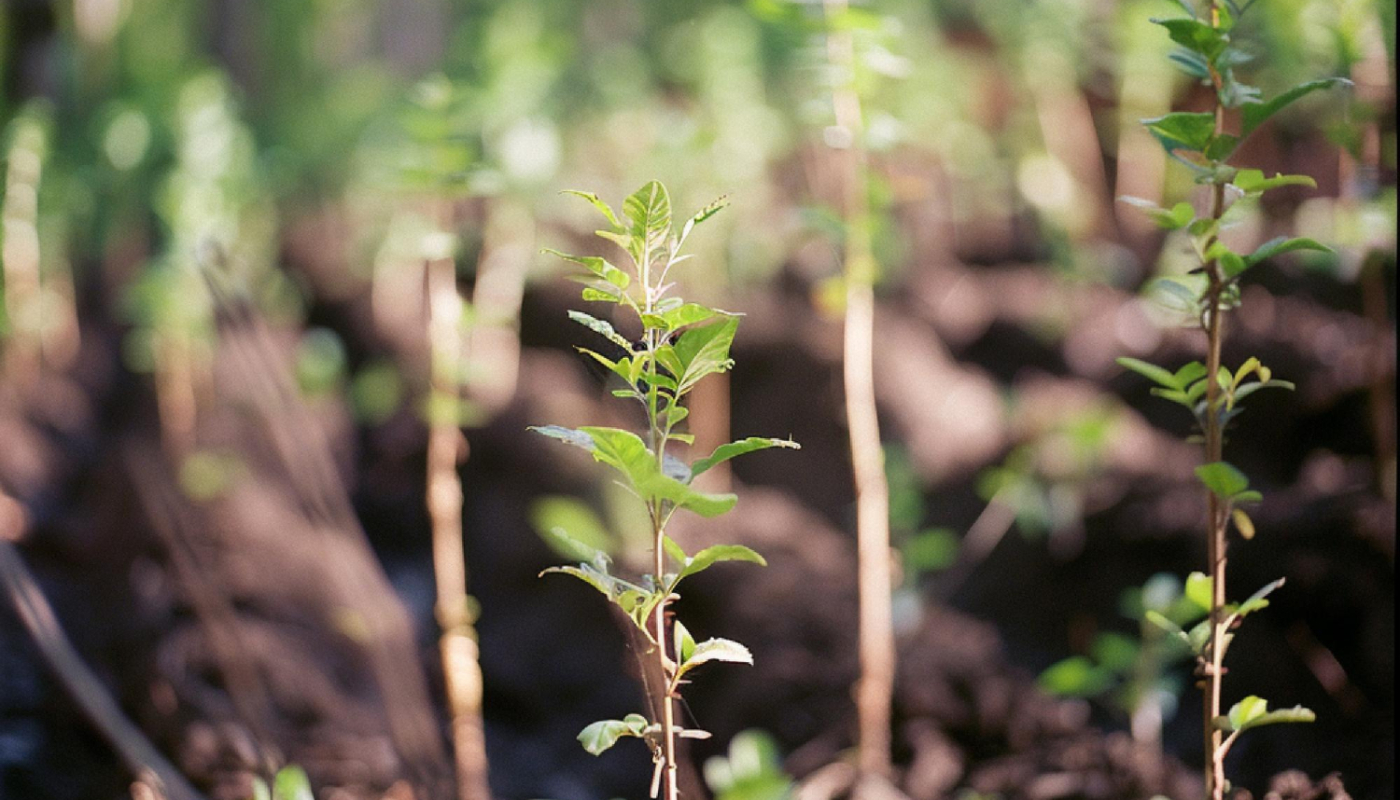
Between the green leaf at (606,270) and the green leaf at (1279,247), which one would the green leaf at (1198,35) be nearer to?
the green leaf at (1279,247)

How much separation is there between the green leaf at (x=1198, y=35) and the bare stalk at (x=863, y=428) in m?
0.47

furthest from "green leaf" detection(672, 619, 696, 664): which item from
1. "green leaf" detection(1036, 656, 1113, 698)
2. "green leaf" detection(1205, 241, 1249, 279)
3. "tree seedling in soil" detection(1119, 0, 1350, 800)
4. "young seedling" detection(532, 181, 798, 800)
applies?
"green leaf" detection(1036, 656, 1113, 698)

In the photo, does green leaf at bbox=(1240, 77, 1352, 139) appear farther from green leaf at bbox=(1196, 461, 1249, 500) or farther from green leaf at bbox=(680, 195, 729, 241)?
green leaf at bbox=(680, 195, 729, 241)

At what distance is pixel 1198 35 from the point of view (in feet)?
2.10

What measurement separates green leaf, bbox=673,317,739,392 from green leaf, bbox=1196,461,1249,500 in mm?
373

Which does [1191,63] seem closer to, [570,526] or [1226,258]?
[1226,258]

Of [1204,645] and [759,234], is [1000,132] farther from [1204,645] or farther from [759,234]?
[1204,645]

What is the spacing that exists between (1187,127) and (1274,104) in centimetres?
5

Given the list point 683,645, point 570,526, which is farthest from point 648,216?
point 570,526

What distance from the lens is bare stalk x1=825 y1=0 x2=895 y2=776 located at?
1100 millimetres

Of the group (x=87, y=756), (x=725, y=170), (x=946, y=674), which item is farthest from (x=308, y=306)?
(x=946, y=674)

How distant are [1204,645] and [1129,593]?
0.86 metres

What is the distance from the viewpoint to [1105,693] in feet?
4.50

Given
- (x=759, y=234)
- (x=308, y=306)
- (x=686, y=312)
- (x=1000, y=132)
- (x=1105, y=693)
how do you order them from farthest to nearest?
(x=1000, y=132) < (x=308, y=306) < (x=759, y=234) < (x=1105, y=693) < (x=686, y=312)
